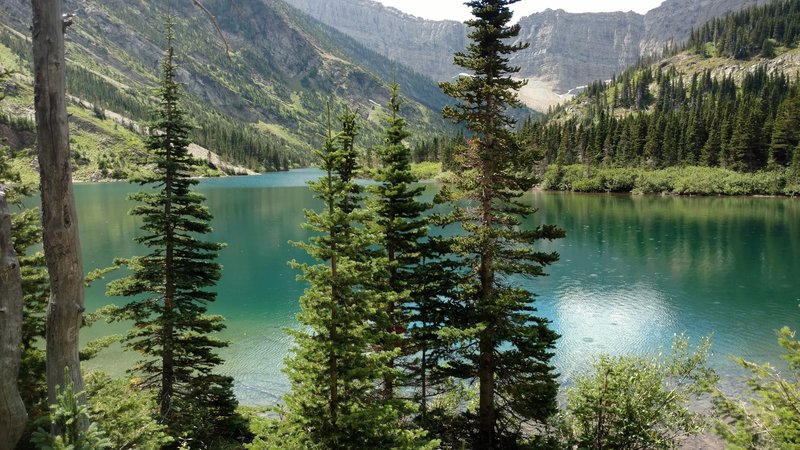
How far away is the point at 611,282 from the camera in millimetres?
47688

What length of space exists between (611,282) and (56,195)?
48.7 metres

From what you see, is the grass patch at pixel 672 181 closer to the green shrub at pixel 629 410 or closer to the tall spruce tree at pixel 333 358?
the green shrub at pixel 629 410

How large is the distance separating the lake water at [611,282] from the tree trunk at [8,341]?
18725 millimetres

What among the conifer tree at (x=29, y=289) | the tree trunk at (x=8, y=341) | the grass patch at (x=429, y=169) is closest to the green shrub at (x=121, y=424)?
the tree trunk at (x=8, y=341)

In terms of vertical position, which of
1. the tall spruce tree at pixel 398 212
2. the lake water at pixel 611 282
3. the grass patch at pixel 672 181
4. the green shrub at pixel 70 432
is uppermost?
the grass patch at pixel 672 181

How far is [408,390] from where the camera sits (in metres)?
26.0

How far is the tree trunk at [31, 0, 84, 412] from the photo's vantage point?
721 cm

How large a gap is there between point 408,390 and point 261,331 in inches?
545

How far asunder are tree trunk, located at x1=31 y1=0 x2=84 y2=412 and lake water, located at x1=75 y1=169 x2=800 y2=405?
63.8 feet

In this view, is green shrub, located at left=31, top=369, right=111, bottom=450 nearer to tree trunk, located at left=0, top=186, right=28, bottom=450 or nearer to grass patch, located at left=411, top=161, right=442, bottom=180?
tree trunk, located at left=0, top=186, right=28, bottom=450

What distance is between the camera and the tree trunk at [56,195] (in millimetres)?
7215

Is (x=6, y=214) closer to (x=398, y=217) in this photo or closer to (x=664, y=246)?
(x=398, y=217)

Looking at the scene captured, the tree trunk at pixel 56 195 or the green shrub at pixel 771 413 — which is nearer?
the tree trunk at pixel 56 195

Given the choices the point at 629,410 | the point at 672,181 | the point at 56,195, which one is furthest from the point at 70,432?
the point at 672,181
